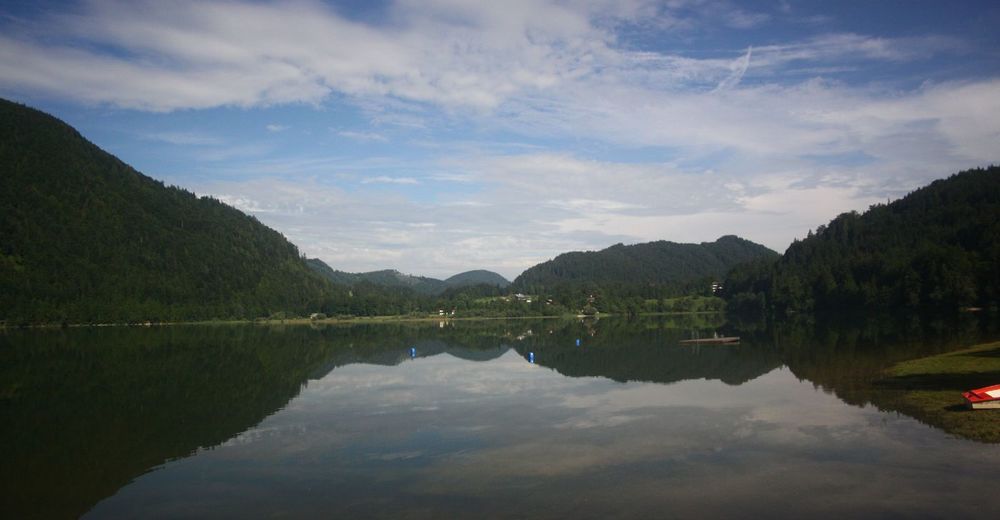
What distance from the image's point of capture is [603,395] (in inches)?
1304

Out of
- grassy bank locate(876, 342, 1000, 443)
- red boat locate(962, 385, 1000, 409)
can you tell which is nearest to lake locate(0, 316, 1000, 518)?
grassy bank locate(876, 342, 1000, 443)

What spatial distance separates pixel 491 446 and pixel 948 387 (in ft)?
68.6

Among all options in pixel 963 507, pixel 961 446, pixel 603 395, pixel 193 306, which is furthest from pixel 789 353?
pixel 193 306

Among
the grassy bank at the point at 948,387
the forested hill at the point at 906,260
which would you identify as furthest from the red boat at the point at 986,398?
the forested hill at the point at 906,260

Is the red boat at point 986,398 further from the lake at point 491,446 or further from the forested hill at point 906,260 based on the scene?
the forested hill at point 906,260

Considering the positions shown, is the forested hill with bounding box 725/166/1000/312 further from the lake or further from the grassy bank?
the grassy bank

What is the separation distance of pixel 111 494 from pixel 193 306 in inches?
7254

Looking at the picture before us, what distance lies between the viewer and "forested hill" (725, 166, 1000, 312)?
9469cm

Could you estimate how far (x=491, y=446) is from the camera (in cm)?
2166

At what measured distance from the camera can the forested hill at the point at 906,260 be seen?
94.7m

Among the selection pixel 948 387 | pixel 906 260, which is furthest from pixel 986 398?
pixel 906 260

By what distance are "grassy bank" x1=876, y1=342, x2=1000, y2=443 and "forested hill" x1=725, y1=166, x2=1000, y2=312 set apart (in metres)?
63.6

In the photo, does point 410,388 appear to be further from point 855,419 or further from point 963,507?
point 963,507

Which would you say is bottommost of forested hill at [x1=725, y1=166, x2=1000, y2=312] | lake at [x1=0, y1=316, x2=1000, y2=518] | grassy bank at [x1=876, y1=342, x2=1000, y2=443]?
lake at [x1=0, y1=316, x2=1000, y2=518]
